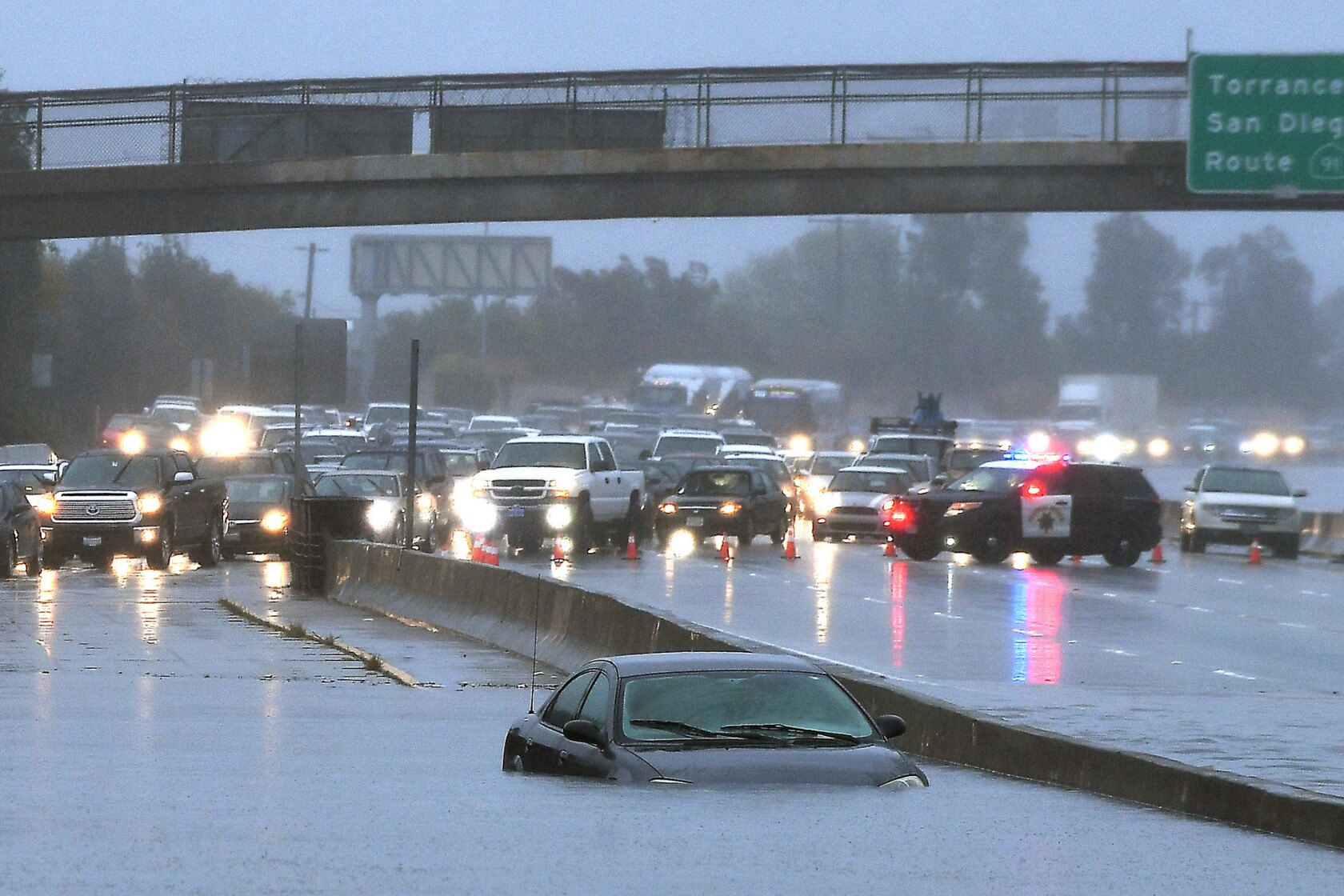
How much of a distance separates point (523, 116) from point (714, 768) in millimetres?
30028

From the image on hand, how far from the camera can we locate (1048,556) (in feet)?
124

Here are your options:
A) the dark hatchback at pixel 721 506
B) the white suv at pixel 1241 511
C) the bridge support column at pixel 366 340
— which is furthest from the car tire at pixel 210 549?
the bridge support column at pixel 366 340

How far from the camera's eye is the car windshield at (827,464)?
2178 inches

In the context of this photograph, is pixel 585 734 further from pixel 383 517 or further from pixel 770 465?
pixel 770 465

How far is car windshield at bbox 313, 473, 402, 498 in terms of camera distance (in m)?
41.0

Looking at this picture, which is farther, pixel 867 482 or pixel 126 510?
pixel 867 482

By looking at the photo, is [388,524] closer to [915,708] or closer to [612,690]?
[915,708]

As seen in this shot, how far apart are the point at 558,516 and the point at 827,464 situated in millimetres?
16770

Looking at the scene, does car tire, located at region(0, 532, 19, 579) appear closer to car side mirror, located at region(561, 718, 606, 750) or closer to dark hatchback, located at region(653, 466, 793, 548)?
dark hatchback, located at region(653, 466, 793, 548)

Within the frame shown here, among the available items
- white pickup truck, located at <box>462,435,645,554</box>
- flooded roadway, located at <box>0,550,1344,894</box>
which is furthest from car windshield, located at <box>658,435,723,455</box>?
flooded roadway, located at <box>0,550,1344,894</box>

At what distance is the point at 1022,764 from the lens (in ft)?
43.4

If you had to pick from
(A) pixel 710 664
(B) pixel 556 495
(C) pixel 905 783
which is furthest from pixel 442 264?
(C) pixel 905 783

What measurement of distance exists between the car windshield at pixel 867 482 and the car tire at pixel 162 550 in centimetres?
1427

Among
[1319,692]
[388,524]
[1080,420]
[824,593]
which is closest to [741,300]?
[1080,420]
